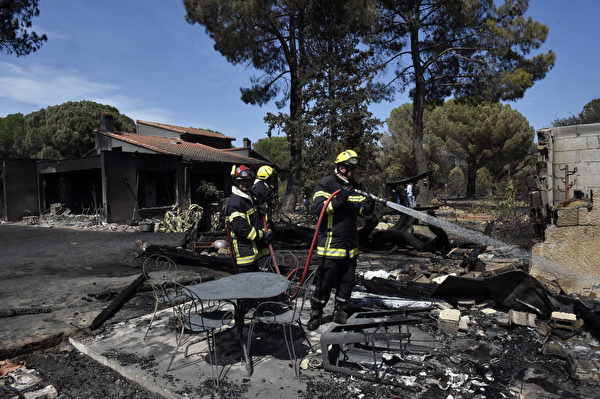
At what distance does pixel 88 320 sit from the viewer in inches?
182

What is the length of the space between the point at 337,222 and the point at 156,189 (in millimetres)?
17712

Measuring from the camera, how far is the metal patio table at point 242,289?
2992mm

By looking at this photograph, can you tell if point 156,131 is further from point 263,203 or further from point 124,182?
point 263,203

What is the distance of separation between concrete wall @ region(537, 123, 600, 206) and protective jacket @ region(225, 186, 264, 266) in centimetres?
509

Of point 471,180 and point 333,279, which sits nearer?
point 333,279

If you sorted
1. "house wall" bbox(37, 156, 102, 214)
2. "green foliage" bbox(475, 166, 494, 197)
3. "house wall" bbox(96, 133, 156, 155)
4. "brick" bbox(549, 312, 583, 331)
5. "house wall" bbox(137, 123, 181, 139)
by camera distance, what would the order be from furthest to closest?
1. "green foliage" bbox(475, 166, 494, 197)
2. "house wall" bbox(137, 123, 181, 139)
3. "house wall" bbox(96, 133, 156, 155)
4. "house wall" bbox(37, 156, 102, 214)
5. "brick" bbox(549, 312, 583, 331)

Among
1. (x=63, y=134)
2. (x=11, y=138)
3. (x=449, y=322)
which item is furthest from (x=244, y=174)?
(x=11, y=138)

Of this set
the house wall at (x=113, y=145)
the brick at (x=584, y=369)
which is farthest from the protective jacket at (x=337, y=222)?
the house wall at (x=113, y=145)

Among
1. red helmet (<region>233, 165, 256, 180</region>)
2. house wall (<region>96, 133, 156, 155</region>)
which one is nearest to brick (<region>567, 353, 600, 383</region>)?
red helmet (<region>233, 165, 256, 180</region>)

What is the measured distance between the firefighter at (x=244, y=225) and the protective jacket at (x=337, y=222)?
2.16ft

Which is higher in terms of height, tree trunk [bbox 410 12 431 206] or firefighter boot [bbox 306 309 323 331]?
tree trunk [bbox 410 12 431 206]

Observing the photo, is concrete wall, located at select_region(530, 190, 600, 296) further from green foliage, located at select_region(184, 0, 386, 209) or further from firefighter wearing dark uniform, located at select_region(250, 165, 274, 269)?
green foliage, located at select_region(184, 0, 386, 209)

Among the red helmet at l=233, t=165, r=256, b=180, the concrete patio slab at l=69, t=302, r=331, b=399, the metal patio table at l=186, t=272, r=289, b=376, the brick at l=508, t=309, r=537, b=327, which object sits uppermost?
Answer: the red helmet at l=233, t=165, r=256, b=180

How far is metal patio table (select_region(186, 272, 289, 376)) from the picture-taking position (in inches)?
118
